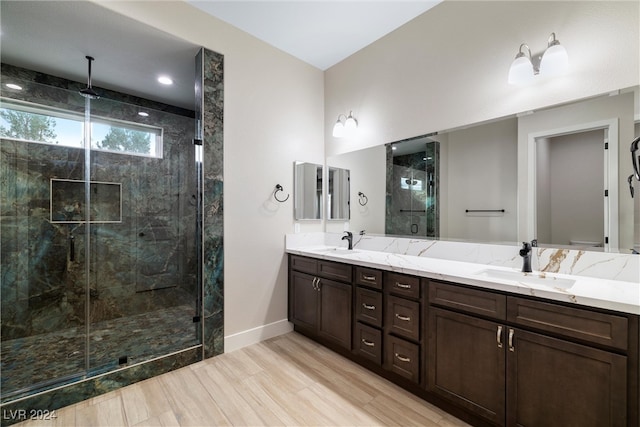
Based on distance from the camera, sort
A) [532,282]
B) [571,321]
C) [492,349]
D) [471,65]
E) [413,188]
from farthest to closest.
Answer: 1. [413,188]
2. [471,65]
3. [532,282]
4. [492,349]
5. [571,321]

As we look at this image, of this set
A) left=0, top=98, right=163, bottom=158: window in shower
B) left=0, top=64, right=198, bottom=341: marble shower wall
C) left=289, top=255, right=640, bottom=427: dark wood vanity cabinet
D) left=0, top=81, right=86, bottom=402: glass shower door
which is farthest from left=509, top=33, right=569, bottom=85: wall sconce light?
left=0, top=81, right=86, bottom=402: glass shower door

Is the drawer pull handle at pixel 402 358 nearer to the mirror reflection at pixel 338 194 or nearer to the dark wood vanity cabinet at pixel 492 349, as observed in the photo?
the dark wood vanity cabinet at pixel 492 349

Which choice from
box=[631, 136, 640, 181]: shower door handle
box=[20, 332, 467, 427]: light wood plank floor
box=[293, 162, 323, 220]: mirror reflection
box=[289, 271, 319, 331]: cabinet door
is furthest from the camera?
box=[293, 162, 323, 220]: mirror reflection

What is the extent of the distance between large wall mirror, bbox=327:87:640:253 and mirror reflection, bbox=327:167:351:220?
26.4 inches

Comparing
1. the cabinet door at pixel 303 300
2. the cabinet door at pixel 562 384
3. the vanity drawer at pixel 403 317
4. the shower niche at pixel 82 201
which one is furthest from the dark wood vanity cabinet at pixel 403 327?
the shower niche at pixel 82 201

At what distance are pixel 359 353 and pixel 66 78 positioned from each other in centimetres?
399

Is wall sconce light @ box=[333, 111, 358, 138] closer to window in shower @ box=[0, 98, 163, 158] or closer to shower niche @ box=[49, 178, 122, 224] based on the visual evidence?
window in shower @ box=[0, 98, 163, 158]

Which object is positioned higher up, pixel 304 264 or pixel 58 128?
pixel 58 128

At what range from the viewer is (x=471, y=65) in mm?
2084

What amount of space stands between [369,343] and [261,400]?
2.83 feet

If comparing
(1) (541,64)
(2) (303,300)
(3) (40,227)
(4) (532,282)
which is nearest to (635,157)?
(1) (541,64)

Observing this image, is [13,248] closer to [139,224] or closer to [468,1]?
[139,224]

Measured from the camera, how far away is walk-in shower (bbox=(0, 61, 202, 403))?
8.05 ft

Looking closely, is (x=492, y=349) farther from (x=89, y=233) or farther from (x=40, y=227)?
(x=40, y=227)
